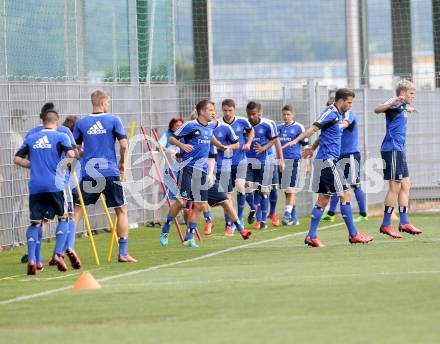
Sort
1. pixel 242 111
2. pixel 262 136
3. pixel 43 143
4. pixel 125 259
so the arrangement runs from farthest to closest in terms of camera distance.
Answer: pixel 242 111 < pixel 262 136 < pixel 125 259 < pixel 43 143

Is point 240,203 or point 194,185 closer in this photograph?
point 194,185

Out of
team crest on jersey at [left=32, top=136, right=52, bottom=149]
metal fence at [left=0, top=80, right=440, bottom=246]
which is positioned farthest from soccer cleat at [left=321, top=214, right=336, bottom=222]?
team crest on jersey at [left=32, top=136, right=52, bottom=149]

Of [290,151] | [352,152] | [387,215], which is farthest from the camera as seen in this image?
[290,151]

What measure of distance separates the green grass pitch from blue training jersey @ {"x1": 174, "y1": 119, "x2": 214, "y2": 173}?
1348 mm

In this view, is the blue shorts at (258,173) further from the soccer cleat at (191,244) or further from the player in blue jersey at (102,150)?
the player in blue jersey at (102,150)

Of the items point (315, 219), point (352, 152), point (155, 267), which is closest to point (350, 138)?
point (352, 152)

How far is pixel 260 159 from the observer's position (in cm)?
2150

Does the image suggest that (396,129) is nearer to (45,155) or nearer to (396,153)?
(396,153)

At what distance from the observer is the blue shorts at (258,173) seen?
70.5 feet

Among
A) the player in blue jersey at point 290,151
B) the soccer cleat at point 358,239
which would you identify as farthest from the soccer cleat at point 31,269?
the player in blue jersey at point 290,151

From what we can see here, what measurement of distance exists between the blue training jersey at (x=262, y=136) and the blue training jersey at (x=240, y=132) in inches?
17.2

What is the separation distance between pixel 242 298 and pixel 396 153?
6.77m

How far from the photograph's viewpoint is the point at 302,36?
52000mm

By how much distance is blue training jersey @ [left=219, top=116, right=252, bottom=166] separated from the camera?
2066 centimetres
